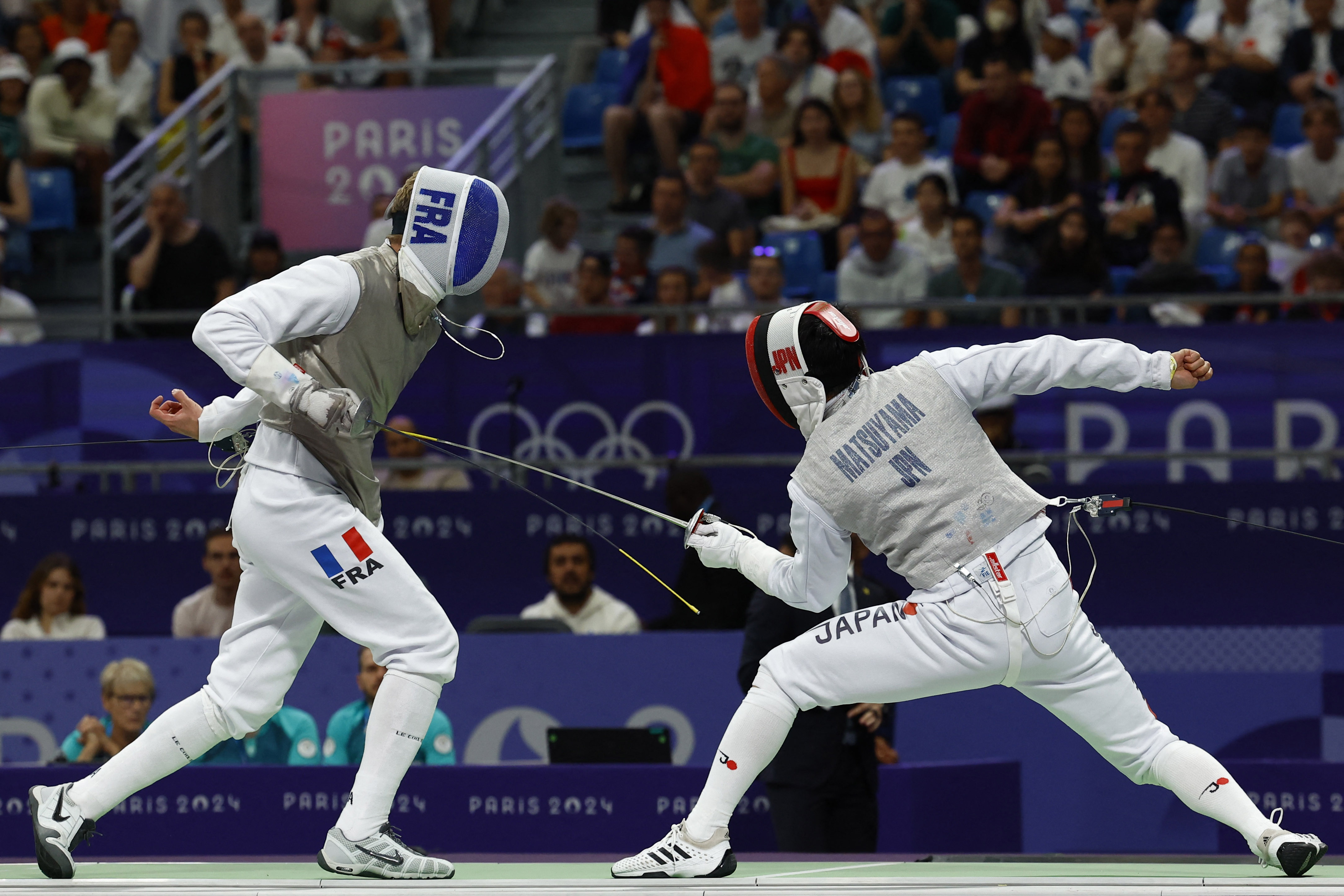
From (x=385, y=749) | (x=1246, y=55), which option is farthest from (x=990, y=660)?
(x=1246, y=55)

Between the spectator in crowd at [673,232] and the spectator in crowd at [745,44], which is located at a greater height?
the spectator in crowd at [745,44]

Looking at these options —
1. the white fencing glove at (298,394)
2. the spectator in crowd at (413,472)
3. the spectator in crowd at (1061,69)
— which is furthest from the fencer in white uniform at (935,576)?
the spectator in crowd at (1061,69)

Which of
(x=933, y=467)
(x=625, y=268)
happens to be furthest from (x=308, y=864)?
(x=625, y=268)

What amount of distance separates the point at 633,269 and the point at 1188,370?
600 centimetres

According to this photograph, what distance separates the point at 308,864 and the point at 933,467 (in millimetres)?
2156

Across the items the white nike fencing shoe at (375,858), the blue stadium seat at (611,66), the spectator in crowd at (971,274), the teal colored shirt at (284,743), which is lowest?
the teal colored shirt at (284,743)

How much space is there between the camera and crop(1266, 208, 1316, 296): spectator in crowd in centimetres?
965

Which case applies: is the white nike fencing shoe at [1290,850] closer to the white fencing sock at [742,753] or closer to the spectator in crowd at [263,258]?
the white fencing sock at [742,753]

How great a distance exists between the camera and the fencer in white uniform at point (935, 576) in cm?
418

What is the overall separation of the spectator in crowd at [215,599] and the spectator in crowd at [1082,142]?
5.51 m

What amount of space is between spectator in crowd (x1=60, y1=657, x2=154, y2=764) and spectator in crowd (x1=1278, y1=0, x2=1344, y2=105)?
8280mm

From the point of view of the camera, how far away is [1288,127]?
11.2m

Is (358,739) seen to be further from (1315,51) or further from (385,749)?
(1315,51)

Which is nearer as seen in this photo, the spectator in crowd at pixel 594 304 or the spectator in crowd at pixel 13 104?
the spectator in crowd at pixel 594 304
